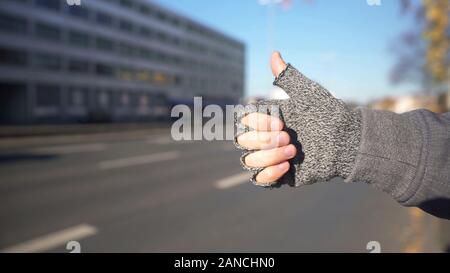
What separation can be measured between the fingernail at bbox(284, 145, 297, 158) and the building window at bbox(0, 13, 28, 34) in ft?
104

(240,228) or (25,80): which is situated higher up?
(25,80)

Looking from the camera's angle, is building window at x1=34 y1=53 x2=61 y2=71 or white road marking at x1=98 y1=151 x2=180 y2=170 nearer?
white road marking at x1=98 y1=151 x2=180 y2=170

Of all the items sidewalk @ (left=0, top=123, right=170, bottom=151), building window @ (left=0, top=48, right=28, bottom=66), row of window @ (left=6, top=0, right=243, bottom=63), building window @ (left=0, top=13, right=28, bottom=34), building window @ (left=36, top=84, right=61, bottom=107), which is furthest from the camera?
building window @ (left=36, top=84, right=61, bottom=107)

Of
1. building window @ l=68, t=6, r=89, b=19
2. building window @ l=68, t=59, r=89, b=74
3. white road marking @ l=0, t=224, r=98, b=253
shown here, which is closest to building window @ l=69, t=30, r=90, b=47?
building window @ l=68, t=59, r=89, b=74

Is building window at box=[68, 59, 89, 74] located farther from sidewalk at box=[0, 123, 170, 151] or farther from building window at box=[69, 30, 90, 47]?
sidewalk at box=[0, 123, 170, 151]

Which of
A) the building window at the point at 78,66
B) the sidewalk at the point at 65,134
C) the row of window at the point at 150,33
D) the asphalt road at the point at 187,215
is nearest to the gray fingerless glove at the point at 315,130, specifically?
the row of window at the point at 150,33

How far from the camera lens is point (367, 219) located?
162 inches

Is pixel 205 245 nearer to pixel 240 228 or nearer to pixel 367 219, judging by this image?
pixel 240 228

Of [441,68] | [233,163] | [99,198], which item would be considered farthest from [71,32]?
[441,68]

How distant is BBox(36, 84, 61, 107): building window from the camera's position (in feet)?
95.7

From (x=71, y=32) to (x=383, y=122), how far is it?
111ft

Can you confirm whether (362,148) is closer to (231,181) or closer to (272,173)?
(272,173)

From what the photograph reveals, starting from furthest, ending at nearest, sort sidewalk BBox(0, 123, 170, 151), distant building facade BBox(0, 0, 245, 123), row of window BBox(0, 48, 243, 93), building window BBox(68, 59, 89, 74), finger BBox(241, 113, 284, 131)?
building window BBox(68, 59, 89, 74) → row of window BBox(0, 48, 243, 93) → distant building facade BBox(0, 0, 245, 123) → sidewalk BBox(0, 123, 170, 151) → finger BBox(241, 113, 284, 131)

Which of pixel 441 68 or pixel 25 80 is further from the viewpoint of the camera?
pixel 25 80
